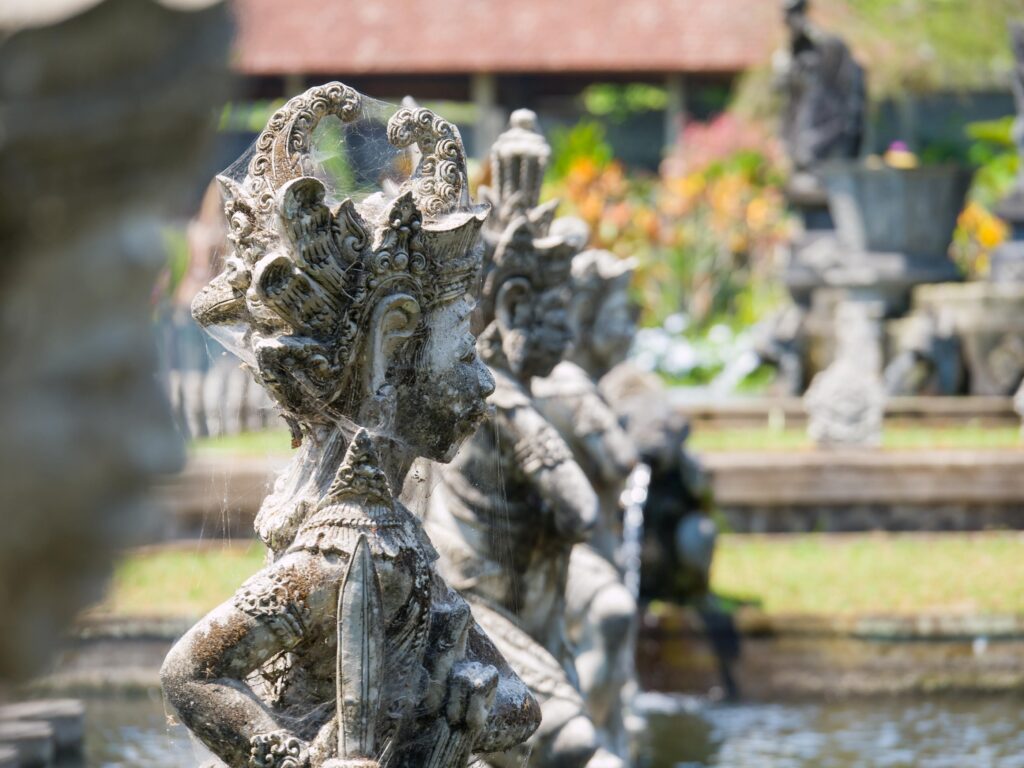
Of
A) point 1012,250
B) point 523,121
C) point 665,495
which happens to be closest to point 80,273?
point 523,121

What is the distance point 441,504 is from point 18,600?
3.46 meters

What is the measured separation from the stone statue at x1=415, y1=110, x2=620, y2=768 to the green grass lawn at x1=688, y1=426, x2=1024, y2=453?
6.74 m

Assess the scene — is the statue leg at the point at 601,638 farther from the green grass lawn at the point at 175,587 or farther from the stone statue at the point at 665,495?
the stone statue at the point at 665,495

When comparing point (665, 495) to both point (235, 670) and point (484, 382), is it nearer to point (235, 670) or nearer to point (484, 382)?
point (484, 382)

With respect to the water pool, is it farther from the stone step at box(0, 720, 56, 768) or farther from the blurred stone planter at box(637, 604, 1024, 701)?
the stone step at box(0, 720, 56, 768)

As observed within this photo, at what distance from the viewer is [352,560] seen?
2.76m

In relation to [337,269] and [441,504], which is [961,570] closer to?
[441,504]

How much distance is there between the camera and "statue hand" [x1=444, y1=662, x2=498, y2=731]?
9.53 feet

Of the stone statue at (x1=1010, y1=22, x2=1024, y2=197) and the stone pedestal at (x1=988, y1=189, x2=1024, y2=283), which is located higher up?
the stone statue at (x1=1010, y1=22, x2=1024, y2=197)

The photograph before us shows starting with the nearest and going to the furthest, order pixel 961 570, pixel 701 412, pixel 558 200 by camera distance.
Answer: pixel 558 200, pixel 961 570, pixel 701 412

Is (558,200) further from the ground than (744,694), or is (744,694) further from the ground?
(558,200)

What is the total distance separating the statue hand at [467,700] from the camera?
291 cm

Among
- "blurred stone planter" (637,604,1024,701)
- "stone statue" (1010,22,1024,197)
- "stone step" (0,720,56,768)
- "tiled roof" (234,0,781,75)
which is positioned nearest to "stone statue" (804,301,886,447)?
"blurred stone planter" (637,604,1024,701)

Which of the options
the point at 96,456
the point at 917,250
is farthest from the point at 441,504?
the point at 917,250
